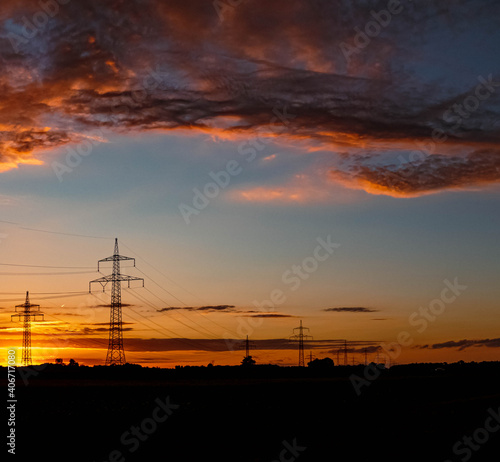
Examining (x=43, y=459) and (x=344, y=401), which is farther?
(x=344, y=401)

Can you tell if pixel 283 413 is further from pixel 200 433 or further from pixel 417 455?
pixel 417 455

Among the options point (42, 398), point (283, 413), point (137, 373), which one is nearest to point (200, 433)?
point (283, 413)

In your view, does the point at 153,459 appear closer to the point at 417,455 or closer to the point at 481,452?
the point at 417,455

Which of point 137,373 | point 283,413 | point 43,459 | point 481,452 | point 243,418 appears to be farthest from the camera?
point 137,373

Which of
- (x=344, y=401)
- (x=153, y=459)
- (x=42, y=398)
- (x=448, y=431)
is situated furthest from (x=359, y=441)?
(x=42, y=398)

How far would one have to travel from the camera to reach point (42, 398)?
144 feet

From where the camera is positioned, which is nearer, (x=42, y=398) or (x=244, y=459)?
(x=244, y=459)

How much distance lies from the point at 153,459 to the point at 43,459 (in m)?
3.67

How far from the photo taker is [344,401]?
46344 millimetres

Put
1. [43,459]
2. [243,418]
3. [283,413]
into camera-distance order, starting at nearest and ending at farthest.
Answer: [43,459] → [243,418] → [283,413]

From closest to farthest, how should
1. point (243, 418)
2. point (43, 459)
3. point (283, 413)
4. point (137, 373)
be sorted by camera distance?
point (43, 459) → point (243, 418) → point (283, 413) → point (137, 373)

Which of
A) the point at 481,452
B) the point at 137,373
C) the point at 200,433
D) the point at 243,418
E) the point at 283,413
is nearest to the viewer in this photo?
the point at 481,452

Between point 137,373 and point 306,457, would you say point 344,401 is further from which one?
point 137,373

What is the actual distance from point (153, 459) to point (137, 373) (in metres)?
95.2
